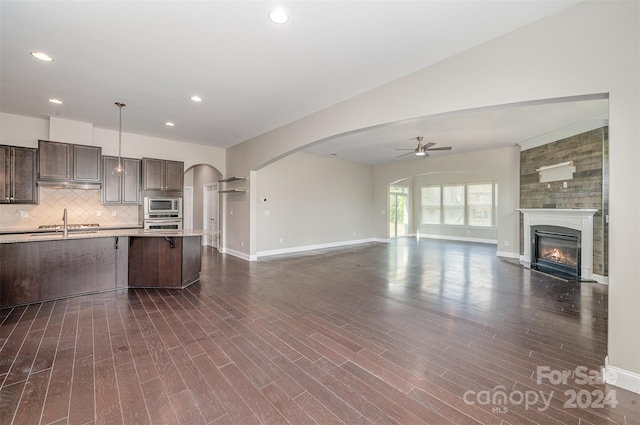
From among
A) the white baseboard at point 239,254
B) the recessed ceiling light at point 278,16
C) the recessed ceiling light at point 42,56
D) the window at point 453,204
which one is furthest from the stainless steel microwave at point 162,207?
the window at point 453,204

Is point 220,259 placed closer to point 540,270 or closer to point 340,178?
point 340,178

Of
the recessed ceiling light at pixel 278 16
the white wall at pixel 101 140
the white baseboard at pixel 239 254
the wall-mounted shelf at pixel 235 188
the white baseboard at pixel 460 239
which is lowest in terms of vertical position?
the white baseboard at pixel 239 254

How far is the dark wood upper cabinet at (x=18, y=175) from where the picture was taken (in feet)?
14.8

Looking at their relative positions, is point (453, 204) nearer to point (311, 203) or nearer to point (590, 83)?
point (311, 203)

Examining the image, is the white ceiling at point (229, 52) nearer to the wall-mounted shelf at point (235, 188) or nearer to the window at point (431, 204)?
the wall-mounted shelf at point (235, 188)

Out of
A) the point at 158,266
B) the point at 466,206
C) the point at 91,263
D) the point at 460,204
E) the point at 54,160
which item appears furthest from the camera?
the point at 460,204

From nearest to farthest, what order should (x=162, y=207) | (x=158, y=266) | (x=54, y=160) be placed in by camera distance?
(x=158, y=266), (x=54, y=160), (x=162, y=207)

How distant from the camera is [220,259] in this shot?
22.0ft

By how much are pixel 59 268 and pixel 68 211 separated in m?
2.28

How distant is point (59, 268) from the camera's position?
3.67 m

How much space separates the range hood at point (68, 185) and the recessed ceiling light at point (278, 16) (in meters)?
5.15

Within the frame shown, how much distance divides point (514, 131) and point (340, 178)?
4.99 m

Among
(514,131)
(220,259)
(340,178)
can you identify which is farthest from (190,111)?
(514,131)

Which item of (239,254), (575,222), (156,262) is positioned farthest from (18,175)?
(575,222)
